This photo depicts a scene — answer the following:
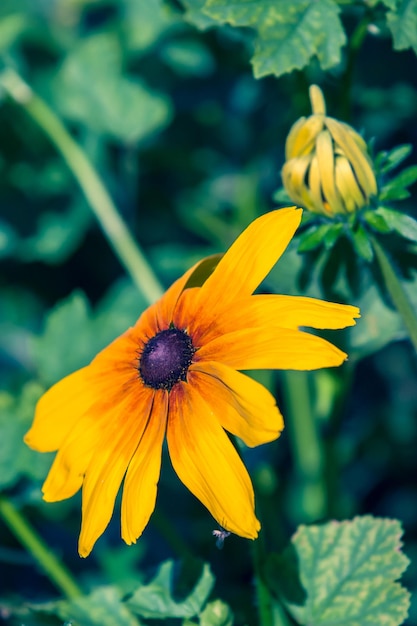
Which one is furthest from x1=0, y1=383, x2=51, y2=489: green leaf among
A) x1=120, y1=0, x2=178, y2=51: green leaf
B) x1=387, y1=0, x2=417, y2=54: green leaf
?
x1=120, y1=0, x2=178, y2=51: green leaf

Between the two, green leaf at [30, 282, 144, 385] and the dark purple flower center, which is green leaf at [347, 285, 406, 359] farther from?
green leaf at [30, 282, 144, 385]

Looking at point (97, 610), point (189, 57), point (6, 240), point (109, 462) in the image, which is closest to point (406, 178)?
point (109, 462)

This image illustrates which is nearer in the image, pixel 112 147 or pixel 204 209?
pixel 204 209

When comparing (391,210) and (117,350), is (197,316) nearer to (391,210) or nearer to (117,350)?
(117,350)

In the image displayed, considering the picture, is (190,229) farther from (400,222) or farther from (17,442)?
(400,222)

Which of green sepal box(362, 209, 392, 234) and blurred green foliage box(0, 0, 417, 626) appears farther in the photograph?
blurred green foliage box(0, 0, 417, 626)

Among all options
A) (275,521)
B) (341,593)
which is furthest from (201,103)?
(341,593)
